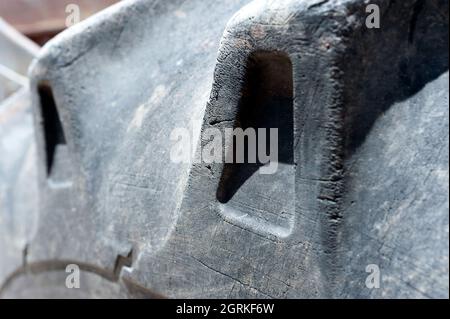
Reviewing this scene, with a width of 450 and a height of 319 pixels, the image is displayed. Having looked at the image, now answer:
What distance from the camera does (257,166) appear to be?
31.1 inches

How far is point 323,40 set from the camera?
66cm

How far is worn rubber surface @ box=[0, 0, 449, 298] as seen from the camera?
2.18ft

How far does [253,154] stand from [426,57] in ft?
0.76

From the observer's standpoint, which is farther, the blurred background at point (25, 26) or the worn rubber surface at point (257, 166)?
the blurred background at point (25, 26)

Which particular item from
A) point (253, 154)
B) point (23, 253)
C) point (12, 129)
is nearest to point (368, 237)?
point (253, 154)

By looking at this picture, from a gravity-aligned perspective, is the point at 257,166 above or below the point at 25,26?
above

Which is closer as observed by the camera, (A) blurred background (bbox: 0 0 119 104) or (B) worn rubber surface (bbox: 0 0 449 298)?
(B) worn rubber surface (bbox: 0 0 449 298)

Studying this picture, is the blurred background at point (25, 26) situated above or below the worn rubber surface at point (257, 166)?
below

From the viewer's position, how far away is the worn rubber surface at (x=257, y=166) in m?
0.66

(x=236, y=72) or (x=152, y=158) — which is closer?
(x=236, y=72)

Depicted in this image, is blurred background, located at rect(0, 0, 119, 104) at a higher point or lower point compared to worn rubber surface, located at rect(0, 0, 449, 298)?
lower

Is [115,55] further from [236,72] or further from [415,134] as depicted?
[415,134]

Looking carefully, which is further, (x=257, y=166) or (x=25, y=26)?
(x=25, y=26)
